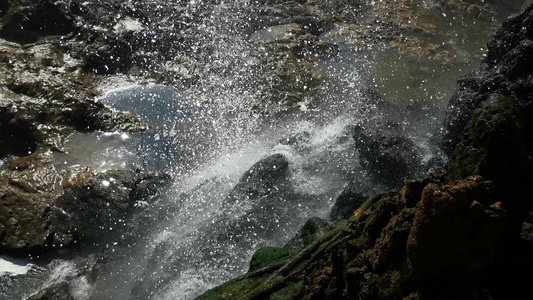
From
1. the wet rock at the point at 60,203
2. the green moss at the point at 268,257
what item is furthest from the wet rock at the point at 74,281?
the green moss at the point at 268,257

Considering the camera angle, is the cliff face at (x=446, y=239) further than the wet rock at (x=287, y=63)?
No

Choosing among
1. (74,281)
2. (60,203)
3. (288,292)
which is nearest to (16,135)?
(60,203)

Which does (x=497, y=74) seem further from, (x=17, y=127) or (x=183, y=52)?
(x=17, y=127)

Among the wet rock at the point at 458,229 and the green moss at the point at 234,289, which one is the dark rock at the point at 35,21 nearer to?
the green moss at the point at 234,289

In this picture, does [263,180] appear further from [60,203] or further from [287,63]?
[287,63]

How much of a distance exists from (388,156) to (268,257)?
177 inches

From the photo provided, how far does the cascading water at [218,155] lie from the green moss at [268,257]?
2.03 m

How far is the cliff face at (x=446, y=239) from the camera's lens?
2.44 meters

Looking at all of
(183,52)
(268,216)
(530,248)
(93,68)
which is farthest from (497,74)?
(93,68)

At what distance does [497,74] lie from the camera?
7.65 meters

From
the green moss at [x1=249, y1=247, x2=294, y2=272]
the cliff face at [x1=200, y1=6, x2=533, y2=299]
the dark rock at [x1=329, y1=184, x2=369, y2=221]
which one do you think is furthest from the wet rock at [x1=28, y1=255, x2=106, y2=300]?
the dark rock at [x1=329, y1=184, x2=369, y2=221]

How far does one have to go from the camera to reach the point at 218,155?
9859mm

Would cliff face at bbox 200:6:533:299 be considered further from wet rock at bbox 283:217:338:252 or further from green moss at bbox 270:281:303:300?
wet rock at bbox 283:217:338:252

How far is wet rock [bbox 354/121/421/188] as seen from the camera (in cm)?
807
